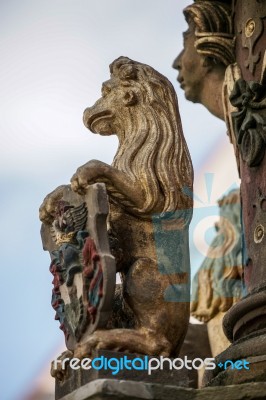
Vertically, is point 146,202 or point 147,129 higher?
point 147,129

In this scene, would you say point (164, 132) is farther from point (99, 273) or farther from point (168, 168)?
point (99, 273)

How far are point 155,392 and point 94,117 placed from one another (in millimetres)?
2105

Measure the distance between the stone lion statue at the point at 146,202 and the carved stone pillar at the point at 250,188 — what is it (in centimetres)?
40

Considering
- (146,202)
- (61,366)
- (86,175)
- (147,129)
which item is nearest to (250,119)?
(147,129)

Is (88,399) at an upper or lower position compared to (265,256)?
lower

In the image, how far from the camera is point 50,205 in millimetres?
8500

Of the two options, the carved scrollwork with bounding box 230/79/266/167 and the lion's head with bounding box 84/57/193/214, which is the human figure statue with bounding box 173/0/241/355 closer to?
the carved scrollwork with bounding box 230/79/266/167

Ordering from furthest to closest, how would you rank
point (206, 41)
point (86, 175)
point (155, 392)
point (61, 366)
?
point (206, 41), point (86, 175), point (61, 366), point (155, 392)

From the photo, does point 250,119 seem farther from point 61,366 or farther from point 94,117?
point 61,366

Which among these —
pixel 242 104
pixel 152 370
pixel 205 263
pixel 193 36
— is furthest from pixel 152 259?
pixel 205 263

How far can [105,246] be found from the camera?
7965mm

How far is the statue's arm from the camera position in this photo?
8.19 meters

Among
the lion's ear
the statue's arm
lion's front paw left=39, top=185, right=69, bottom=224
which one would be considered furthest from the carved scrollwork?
lion's front paw left=39, top=185, right=69, bottom=224

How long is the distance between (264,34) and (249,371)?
2241mm
